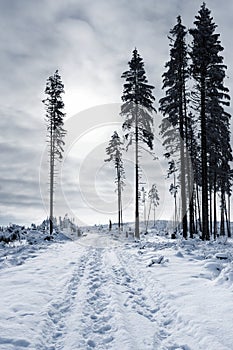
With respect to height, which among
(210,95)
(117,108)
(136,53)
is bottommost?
(210,95)

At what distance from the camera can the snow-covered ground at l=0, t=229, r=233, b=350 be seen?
4242 millimetres

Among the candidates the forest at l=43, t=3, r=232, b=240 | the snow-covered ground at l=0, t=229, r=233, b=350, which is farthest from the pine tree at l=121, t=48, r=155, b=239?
the snow-covered ground at l=0, t=229, r=233, b=350

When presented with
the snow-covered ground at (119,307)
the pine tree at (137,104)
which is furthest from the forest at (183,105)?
the snow-covered ground at (119,307)

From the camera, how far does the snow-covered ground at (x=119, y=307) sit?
424 centimetres

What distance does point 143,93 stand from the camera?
2509 cm

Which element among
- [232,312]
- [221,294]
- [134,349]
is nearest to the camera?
[134,349]

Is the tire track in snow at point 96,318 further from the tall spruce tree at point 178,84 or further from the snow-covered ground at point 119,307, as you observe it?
the tall spruce tree at point 178,84

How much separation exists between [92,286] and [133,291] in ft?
3.75

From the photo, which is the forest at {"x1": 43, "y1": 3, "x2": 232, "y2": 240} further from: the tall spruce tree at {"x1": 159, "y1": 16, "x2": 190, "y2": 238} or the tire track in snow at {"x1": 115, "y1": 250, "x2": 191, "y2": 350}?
the tire track in snow at {"x1": 115, "y1": 250, "x2": 191, "y2": 350}

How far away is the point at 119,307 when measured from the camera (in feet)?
18.8

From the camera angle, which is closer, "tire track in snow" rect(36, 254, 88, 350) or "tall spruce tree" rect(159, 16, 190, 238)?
"tire track in snow" rect(36, 254, 88, 350)

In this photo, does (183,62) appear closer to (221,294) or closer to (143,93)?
(143,93)

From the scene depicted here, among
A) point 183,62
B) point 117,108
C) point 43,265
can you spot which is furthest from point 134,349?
point 117,108

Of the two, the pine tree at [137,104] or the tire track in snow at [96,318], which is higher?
the pine tree at [137,104]
